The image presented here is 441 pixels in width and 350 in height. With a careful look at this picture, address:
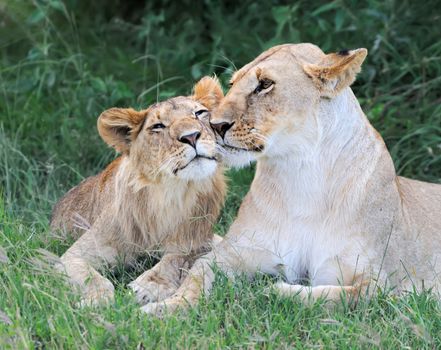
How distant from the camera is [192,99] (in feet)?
13.6

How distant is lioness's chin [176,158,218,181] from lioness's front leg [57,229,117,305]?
507 millimetres

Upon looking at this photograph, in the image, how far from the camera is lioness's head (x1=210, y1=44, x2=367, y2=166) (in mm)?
3531

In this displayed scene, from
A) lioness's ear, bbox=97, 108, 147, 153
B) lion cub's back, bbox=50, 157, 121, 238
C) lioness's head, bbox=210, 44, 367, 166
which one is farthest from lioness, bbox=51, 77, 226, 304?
lioness's head, bbox=210, 44, 367, 166

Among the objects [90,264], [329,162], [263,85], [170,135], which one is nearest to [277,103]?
[263,85]

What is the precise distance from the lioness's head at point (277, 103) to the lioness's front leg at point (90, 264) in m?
0.67

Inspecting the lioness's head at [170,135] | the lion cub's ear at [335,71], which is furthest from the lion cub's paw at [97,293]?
the lion cub's ear at [335,71]

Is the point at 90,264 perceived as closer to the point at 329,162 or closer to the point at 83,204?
the point at 83,204

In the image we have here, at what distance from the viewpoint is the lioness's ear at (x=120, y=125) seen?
4070 mm

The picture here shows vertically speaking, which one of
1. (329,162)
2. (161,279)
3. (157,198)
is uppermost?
(329,162)

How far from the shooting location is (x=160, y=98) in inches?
216

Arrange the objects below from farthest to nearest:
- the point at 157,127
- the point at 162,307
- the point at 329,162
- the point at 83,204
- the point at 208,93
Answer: the point at 83,204 < the point at 208,93 < the point at 157,127 < the point at 329,162 < the point at 162,307

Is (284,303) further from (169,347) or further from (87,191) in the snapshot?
(87,191)

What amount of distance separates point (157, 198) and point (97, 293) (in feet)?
2.16

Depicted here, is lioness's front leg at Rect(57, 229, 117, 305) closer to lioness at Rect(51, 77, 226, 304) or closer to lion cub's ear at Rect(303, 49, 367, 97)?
lioness at Rect(51, 77, 226, 304)
